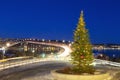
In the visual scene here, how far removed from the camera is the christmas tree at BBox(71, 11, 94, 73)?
3447cm

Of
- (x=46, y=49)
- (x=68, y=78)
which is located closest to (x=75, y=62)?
(x=68, y=78)

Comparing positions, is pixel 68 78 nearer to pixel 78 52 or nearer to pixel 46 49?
pixel 78 52

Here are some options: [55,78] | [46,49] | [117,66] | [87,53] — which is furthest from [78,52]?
[46,49]

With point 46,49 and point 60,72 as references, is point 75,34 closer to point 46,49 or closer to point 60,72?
point 60,72

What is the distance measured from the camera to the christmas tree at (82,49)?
113ft

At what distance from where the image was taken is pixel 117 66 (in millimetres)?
56719

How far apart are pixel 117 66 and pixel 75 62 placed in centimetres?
2292

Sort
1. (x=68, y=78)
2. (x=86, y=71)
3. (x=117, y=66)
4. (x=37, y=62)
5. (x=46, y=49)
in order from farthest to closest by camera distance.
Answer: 1. (x=46, y=49)
2. (x=37, y=62)
3. (x=117, y=66)
4. (x=86, y=71)
5. (x=68, y=78)

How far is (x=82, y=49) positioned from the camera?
114 feet

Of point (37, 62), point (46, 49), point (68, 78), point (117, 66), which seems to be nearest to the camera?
point (68, 78)

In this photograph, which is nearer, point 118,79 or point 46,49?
point 118,79

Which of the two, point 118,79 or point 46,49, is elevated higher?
point 46,49

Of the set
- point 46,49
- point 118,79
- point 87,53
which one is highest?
point 46,49

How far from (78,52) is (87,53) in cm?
85
